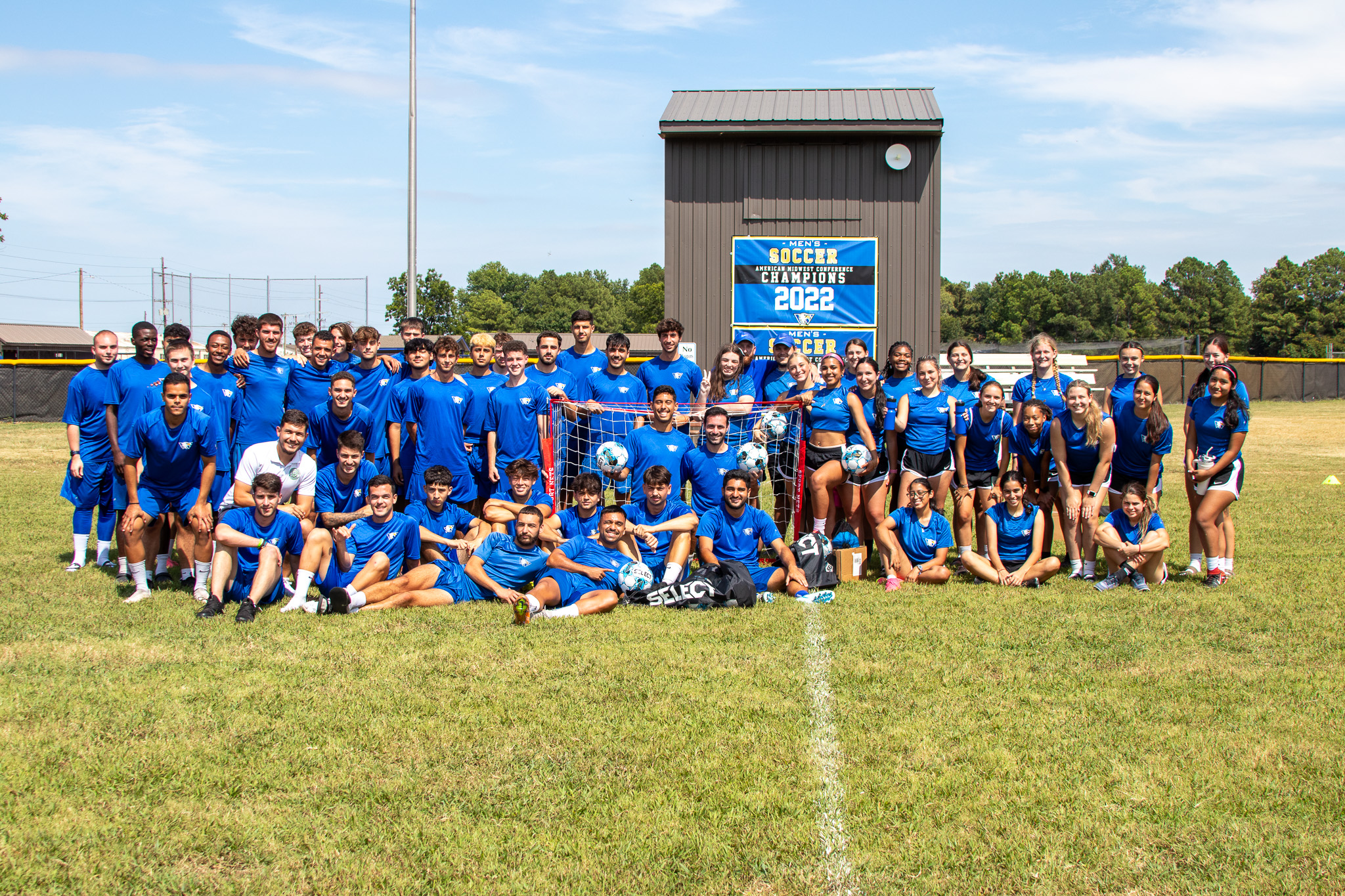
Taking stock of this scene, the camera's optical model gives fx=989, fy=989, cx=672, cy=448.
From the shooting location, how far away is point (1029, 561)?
726 centimetres

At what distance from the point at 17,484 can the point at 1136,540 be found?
1364cm

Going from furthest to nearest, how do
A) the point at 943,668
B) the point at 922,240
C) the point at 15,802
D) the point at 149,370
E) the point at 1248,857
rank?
1. the point at 922,240
2. the point at 149,370
3. the point at 943,668
4. the point at 15,802
5. the point at 1248,857

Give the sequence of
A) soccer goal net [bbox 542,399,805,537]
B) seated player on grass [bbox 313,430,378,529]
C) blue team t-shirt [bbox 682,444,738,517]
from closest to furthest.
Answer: seated player on grass [bbox 313,430,378,529] < blue team t-shirt [bbox 682,444,738,517] < soccer goal net [bbox 542,399,805,537]

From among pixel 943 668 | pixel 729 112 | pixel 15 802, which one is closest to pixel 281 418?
pixel 15 802

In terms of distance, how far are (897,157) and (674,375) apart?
6.23 meters

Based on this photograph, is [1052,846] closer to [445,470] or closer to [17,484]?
[445,470]

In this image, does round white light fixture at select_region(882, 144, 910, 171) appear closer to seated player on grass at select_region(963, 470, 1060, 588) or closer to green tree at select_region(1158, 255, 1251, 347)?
seated player on grass at select_region(963, 470, 1060, 588)

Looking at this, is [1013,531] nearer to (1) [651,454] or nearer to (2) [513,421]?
(1) [651,454]

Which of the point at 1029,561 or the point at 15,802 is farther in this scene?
the point at 1029,561

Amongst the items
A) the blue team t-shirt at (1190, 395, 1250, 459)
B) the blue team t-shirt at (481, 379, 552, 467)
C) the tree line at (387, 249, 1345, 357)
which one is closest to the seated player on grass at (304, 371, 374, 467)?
the blue team t-shirt at (481, 379, 552, 467)

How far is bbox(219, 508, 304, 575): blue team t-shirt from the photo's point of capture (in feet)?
21.1

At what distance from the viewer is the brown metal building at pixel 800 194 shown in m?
13.0

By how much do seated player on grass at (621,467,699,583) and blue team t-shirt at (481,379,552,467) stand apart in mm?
1099

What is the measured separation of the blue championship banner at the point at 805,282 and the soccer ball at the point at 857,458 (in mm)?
5559
